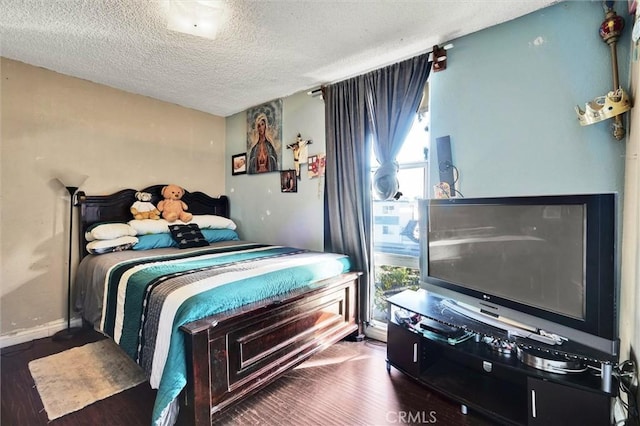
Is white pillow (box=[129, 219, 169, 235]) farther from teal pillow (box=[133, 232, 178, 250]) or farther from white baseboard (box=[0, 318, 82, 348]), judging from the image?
white baseboard (box=[0, 318, 82, 348])

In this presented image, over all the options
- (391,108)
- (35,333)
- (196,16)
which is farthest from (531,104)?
(35,333)

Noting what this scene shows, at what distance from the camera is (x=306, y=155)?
300 centimetres

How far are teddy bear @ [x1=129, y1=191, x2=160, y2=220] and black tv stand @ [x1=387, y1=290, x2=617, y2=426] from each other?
2.58 meters

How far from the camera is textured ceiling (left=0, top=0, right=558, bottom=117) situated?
1.75m

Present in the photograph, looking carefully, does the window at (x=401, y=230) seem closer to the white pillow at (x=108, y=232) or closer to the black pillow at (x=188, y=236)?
the black pillow at (x=188, y=236)

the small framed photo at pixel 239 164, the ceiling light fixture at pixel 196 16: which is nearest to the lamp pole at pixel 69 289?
the small framed photo at pixel 239 164

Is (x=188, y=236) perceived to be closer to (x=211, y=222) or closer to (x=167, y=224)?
(x=167, y=224)

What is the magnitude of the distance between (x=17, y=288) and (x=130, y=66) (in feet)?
6.96

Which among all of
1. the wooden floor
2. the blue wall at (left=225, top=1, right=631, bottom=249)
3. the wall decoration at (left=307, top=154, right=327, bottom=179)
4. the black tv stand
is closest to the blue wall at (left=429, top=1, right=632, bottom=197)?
the blue wall at (left=225, top=1, right=631, bottom=249)

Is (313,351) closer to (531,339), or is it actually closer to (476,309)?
(476,309)

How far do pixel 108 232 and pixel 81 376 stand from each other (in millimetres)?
1163

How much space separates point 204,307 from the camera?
145 centimetres

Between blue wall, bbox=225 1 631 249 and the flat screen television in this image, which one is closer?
the flat screen television

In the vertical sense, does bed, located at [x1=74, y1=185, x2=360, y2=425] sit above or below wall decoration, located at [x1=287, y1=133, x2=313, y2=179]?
below
